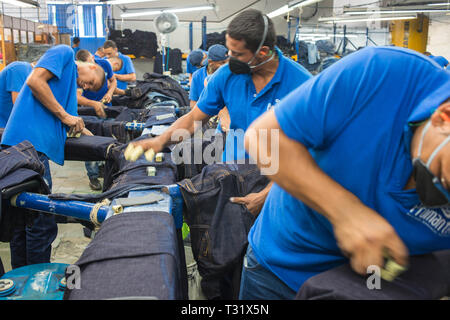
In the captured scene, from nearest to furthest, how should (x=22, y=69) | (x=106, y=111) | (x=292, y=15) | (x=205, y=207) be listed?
(x=205, y=207) → (x=22, y=69) → (x=106, y=111) → (x=292, y=15)

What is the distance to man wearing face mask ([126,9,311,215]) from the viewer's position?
76.8 inches

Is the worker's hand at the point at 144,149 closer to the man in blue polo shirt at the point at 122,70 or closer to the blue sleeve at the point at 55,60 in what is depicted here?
the blue sleeve at the point at 55,60

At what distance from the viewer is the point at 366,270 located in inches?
34.9

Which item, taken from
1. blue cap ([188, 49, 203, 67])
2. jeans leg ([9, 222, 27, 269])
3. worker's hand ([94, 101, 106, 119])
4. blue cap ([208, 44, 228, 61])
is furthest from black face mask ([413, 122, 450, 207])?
blue cap ([188, 49, 203, 67])

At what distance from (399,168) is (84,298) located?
2.75 ft

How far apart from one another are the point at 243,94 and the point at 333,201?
1301 millimetres

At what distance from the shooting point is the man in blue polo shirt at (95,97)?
4.27 m

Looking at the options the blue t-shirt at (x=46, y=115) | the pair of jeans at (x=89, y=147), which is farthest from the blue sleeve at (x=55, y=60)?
the pair of jeans at (x=89, y=147)

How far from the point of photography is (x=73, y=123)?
117 inches

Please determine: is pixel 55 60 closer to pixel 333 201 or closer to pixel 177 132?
pixel 177 132

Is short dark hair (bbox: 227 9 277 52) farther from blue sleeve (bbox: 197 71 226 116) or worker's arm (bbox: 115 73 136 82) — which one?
worker's arm (bbox: 115 73 136 82)

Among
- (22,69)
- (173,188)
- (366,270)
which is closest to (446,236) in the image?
(366,270)

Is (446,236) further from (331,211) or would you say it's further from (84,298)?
(84,298)

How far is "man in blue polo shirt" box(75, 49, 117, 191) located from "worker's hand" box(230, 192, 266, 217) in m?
3.02
